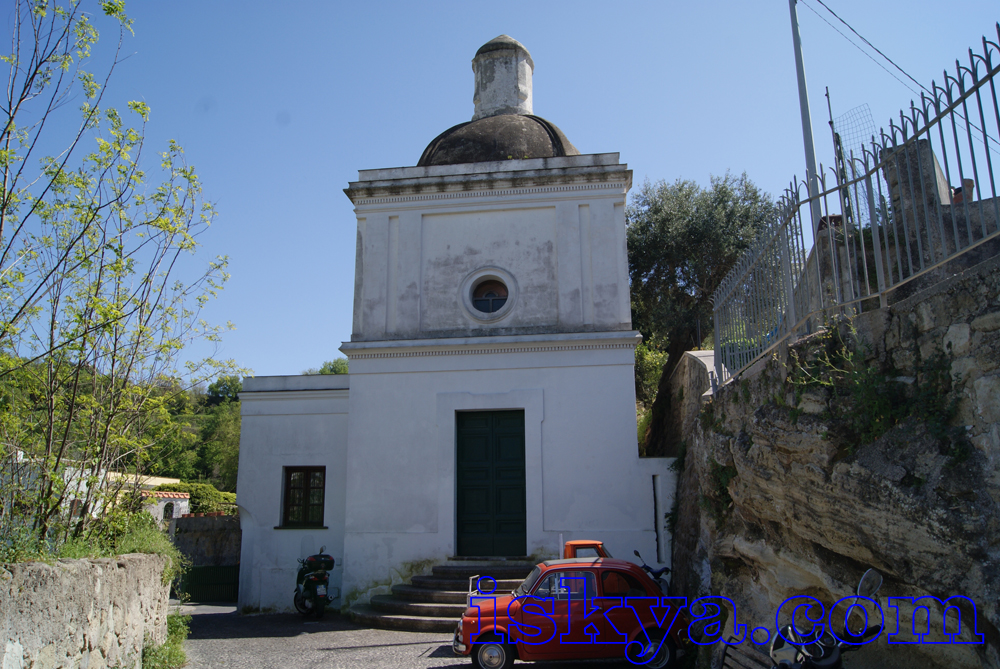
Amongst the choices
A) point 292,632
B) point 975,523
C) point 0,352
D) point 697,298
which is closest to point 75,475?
point 0,352

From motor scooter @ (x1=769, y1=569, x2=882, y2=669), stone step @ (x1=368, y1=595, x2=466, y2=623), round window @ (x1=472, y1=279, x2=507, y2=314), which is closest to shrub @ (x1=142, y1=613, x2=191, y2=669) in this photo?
stone step @ (x1=368, y1=595, x2=466, y2=623)

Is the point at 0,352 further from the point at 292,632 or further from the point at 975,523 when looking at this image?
the point at 975,523

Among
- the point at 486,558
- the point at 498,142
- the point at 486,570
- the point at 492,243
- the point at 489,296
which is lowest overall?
the point at 486,570

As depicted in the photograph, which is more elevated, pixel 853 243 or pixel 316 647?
pixel 853 243

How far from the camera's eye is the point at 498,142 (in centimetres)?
1460

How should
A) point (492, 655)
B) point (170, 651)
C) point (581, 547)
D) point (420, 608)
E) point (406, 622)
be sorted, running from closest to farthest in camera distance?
point (492, 655) → point (170, 651) → point (581, 547) → point (406, 622) → point (420, 608)

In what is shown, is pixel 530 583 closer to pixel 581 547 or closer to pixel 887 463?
pixel 581 547

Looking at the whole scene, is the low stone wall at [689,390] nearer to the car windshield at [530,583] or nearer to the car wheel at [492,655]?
the car windshield at [530,583]

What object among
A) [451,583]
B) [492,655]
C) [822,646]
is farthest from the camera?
[451,583]

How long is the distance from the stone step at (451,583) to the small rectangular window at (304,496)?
111 inches

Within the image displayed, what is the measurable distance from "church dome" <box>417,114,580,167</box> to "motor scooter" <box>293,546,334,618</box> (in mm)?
8495

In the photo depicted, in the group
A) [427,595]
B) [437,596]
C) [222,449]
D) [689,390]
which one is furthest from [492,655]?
[222,449]

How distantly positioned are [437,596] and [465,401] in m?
3.47

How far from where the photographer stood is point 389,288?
1348cm
